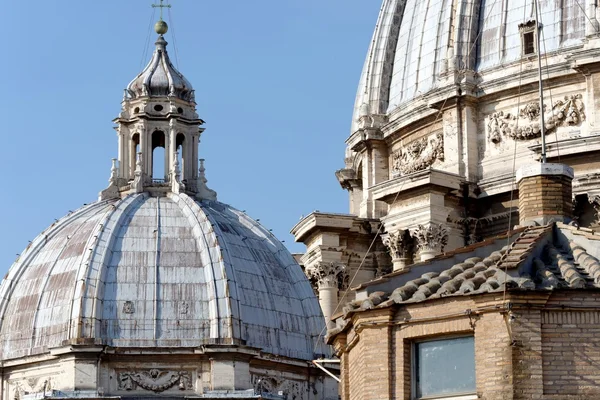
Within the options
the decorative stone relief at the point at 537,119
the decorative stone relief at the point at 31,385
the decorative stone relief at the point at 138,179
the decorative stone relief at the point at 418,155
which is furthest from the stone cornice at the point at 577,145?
the decorative stone relief at the point at 31,385

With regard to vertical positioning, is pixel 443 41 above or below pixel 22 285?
above

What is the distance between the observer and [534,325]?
3105 centimetres

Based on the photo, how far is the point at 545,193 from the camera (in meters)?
35.9

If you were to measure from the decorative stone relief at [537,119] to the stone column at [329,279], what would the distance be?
264 inches

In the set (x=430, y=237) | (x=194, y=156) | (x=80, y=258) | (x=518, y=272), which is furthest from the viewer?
(x=194, y=156)

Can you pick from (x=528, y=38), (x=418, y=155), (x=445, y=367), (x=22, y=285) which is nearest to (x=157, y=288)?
(x=22, y=285)

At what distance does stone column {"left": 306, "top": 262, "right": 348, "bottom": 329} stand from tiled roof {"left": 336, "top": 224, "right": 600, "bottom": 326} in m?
37.6

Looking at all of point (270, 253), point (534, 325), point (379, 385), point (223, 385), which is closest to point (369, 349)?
point (379, 385)

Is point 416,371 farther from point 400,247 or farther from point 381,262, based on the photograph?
point 381,262

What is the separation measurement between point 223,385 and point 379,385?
2904 cm

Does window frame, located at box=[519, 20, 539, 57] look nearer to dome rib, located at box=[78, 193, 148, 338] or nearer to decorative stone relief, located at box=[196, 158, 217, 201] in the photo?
decorative stone relief, located at box=[196, 158, 217, 201]

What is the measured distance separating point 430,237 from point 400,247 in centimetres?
167

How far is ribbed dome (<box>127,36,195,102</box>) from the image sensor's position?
70625 mm

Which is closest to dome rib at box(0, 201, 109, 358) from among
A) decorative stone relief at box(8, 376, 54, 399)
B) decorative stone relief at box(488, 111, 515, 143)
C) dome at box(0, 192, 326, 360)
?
dome at box(0, 192, 326, 360)
